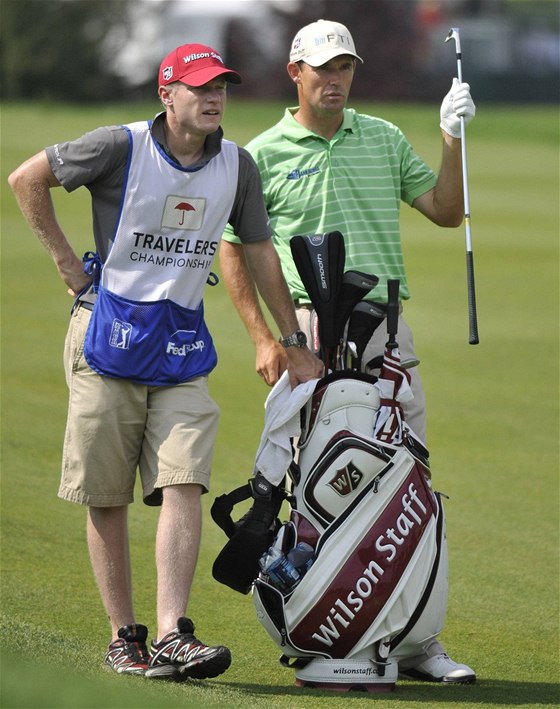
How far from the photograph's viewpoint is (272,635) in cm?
491

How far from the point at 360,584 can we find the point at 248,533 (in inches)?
16.9

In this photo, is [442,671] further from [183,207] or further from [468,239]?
[183,207]

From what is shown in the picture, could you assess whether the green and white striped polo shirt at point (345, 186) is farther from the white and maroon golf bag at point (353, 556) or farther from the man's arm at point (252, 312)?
the white and maroon golf bag at point (353, 556)

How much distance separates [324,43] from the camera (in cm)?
552

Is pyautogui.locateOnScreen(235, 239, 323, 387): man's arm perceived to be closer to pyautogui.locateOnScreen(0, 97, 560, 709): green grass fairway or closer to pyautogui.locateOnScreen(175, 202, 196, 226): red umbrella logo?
pyautogui.locateOnScreen(175, 202, 196, 226): red umbrella logo

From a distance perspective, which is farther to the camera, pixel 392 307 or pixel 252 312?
pixel 252 312

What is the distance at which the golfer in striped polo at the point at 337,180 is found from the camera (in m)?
5.48

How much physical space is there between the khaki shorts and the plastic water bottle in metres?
0.33

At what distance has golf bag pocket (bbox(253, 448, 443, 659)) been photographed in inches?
190

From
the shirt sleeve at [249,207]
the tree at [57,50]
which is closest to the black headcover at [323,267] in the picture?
the shirt sleeve at [249,207]

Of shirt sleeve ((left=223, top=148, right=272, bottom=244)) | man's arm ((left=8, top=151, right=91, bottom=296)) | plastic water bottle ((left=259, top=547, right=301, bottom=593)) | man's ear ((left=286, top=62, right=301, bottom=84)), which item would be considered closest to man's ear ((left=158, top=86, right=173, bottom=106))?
shirt sleeve ((left=223, top=148, right=272, bottom=244))

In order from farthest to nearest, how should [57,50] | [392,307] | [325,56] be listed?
[57,50] → [325,56] → [392,307]

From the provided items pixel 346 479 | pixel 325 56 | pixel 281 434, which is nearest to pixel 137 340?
pixel 281 434

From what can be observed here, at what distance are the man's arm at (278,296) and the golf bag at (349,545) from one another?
0.58ft
